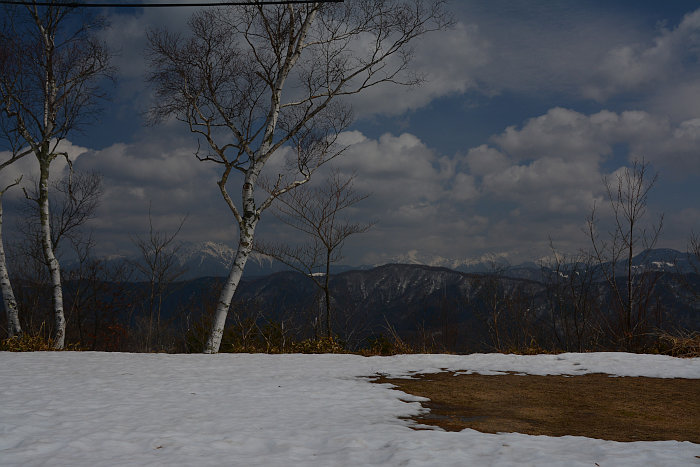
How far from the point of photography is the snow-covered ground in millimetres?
3756

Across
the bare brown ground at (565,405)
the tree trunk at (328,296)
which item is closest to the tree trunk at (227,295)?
the tree trunk at (328,296)

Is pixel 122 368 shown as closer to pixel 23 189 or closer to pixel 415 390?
pixel 415 390

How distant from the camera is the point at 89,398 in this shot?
578 centimetres

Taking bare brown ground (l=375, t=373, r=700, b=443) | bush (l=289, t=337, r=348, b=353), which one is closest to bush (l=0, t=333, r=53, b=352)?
bush (l=289, t=337, r=348, b=353)

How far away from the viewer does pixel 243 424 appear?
4.73 m

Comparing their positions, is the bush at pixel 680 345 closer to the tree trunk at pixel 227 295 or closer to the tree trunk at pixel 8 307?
the tree trunk at pixel 227 295

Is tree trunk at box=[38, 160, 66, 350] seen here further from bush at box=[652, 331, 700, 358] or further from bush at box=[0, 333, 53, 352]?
bush at box=[652, 331, 700, 358]

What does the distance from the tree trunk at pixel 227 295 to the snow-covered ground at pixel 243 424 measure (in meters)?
3.01

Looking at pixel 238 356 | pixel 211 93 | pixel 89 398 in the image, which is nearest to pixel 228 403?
pixel 89 398

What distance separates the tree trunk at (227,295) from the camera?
38.3 ft

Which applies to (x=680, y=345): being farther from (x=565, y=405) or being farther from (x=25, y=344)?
(x=25, y=344)

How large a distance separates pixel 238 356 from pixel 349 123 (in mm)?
7391

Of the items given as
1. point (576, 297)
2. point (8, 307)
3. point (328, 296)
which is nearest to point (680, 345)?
point (576, 297)

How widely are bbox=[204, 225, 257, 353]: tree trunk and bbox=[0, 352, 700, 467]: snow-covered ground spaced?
9.88 feet
